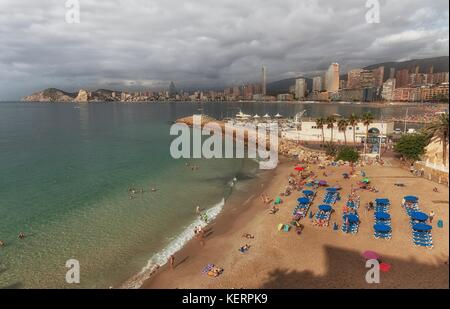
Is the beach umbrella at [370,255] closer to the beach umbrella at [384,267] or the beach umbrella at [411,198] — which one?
the beach umbrella at [384,267]

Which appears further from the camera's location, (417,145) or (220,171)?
(220,171)

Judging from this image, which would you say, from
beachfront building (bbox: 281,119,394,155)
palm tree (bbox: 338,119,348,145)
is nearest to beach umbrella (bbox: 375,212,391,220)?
beachfront building (bbox: 281,119,394,155)

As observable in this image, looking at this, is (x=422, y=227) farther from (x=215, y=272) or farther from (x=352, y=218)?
(x=215, y=272)

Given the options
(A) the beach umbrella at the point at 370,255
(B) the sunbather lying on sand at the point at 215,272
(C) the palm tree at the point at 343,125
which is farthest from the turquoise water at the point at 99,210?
(C) the palm tree at the point at 343,125
